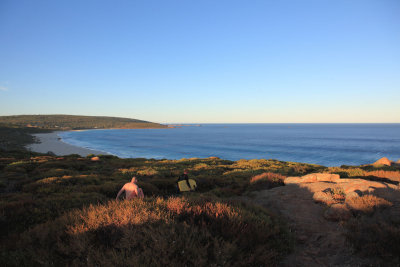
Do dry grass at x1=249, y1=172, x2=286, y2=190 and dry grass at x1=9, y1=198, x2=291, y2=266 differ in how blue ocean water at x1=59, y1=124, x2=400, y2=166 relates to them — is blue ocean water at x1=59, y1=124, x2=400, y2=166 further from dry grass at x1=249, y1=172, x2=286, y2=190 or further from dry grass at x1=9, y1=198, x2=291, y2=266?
dry grass at x1=9, y1=198, x2=291, y2=266

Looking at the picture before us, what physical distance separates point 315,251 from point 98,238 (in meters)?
4.76

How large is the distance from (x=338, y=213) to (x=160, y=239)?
5333 millimetres

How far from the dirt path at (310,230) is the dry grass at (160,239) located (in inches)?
17.9

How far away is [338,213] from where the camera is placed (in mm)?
5406

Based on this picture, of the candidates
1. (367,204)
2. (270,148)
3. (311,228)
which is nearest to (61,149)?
(270,148)

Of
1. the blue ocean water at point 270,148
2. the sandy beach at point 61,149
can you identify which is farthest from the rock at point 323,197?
the sandy beach at point 61,149

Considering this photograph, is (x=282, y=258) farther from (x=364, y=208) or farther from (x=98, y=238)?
(x=98, y=238)

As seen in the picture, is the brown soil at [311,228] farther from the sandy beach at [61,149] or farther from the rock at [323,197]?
the sandy beach at [61,149]

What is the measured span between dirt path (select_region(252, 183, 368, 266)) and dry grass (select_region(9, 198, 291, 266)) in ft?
1.50

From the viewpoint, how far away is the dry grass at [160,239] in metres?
3.11

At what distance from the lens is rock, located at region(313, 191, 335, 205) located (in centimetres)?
678

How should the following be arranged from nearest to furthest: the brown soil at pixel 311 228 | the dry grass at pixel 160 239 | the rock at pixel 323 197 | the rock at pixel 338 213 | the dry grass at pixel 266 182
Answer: the dry grass at pixel 160 239
the brown soil at pixel 311 228
the rock at pixel 338 213
the rock at pixel 323 197
the dry grass at pixel 266 182

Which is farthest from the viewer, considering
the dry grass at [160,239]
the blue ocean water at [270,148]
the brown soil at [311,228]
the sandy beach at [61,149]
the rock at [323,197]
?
the sandy beach at [61,149]

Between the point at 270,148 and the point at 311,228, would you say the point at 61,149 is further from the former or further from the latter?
the point at 311,228
